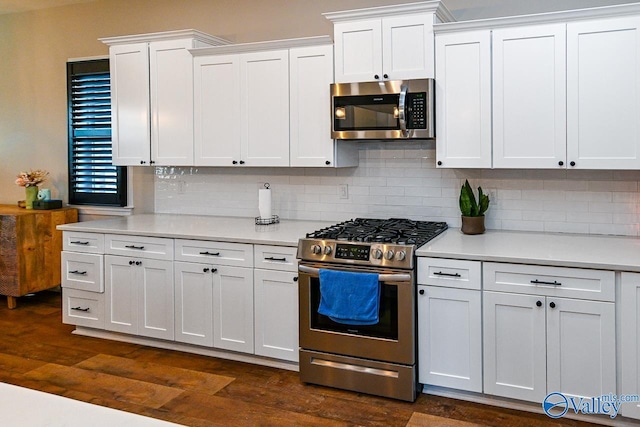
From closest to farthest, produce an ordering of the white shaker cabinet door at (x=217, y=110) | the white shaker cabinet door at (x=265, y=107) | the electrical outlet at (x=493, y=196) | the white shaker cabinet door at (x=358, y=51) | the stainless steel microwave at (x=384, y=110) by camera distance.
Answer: the stainless steel microwave at (x=384, y=110) → the white shaker cabinet door at (x=358, y=51) → the electrical outlet at (x=493, y=196) → the white shaker cabinet door at (x=265, y=107) → the white shaker cabinet door at (x=217, y=110)

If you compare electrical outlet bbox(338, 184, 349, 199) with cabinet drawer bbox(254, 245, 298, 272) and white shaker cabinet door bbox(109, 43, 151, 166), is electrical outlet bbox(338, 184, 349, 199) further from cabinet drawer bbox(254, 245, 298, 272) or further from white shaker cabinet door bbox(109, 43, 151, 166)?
white shaker cabinet door bbox(109, 43, 151, 166)

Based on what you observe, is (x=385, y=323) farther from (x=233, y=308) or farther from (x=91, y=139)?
(x=91, y=139)

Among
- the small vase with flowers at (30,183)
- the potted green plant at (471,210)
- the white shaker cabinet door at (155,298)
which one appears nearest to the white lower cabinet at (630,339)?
the potted green plant at (471,210)

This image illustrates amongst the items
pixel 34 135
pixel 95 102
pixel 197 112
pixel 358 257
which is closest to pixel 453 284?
pixel 358 257

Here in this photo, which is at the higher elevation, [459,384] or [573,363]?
[573,363]

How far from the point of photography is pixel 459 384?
3180mm

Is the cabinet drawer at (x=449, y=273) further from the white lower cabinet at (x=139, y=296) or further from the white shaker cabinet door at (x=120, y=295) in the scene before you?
the white shaker cabinet door at (x=120, y=295)

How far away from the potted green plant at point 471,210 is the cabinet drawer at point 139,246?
199 centimetres

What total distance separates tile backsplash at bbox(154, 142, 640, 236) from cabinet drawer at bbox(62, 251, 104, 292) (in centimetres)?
89

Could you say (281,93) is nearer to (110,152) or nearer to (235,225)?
(235,225)

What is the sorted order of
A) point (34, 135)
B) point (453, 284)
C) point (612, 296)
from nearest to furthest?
point (612, 296)
point (453, 284)
point (34, 135)

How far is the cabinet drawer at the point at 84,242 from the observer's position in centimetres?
425

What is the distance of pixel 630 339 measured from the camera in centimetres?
278

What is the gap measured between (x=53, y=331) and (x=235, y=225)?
176cm
